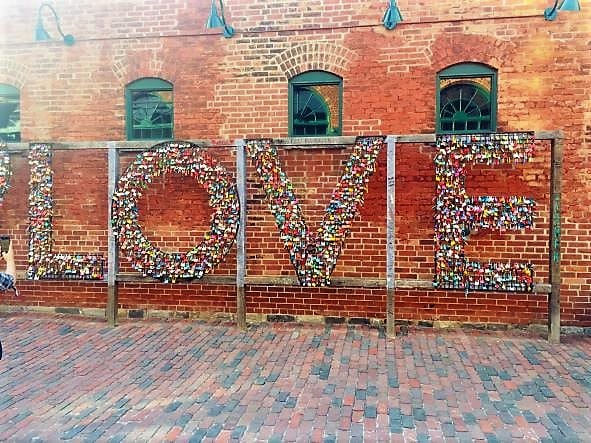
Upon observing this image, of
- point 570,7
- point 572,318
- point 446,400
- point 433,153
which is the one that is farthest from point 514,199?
point 446,400

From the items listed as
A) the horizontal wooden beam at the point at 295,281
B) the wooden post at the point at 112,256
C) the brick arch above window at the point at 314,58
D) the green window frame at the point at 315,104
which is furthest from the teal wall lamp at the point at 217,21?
the horizontal wooden beam at the point at 295,281

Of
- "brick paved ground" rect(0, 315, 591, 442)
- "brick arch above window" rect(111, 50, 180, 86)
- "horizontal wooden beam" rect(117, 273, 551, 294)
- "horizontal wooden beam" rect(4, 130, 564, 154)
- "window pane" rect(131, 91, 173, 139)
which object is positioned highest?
"brick arch above window" rect(111, 50, 180, 86)

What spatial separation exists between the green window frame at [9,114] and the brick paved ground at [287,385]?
114 inches

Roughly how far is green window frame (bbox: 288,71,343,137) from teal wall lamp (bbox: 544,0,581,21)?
2673 mm

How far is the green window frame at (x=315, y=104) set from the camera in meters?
6.24

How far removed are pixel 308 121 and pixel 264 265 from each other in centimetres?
210

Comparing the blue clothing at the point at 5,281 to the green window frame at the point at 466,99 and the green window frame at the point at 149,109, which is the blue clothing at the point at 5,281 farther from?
the green window frame at the point at 466,99

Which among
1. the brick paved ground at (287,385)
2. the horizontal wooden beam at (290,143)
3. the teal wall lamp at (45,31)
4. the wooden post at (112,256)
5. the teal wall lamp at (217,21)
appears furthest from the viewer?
the teal wall lamp at (45,31)

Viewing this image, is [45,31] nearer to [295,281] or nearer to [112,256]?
[112,256]

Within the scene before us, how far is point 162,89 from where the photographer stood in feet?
21.5

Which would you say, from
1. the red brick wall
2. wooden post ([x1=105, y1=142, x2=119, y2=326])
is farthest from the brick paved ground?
the red brick wall

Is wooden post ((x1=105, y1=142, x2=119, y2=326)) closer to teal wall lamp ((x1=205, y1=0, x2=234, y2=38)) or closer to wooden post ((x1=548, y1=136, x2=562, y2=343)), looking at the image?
teal wall lamp ((x1=205, y1=0, x2=234, y2=38))

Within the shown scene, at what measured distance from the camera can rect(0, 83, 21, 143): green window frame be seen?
271 inches

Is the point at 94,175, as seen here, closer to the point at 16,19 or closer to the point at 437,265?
the point at 16,19
